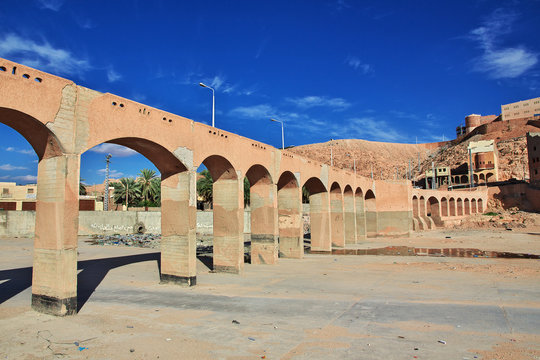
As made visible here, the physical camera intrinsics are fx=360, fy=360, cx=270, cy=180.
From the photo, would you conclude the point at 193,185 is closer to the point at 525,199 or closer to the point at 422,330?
the point at 422,330

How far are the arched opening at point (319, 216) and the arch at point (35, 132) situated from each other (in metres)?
16.4

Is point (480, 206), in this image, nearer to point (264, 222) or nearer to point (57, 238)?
point (264, 222)

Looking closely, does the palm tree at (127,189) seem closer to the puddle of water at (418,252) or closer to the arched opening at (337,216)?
the arched opening at (337,216)

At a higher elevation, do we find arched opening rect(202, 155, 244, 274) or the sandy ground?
arched opening rect(202, 155, 244, 274)

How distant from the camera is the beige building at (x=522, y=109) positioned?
73438mm

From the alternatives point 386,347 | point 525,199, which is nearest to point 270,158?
point 386,347

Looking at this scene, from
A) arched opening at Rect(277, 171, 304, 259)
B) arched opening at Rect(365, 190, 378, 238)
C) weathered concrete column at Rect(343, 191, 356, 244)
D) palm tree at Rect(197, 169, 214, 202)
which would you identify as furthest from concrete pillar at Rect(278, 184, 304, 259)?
palm tree at Rect(197, 169, 214, 202)

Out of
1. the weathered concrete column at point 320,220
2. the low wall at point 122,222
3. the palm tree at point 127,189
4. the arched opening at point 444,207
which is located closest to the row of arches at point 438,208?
the arched opening at point 444,207

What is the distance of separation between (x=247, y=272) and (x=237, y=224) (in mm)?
2344

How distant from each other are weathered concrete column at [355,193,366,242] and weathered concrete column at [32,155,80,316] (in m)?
26.0

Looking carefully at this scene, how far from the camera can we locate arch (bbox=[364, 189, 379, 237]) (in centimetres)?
3425

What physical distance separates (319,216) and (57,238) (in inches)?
689

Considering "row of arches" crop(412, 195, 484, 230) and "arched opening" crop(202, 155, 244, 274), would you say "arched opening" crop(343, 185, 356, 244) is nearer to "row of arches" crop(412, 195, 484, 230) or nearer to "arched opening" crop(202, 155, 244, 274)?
"row of arches" crop(412, 195, 484, 230)

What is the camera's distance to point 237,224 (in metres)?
14.3
